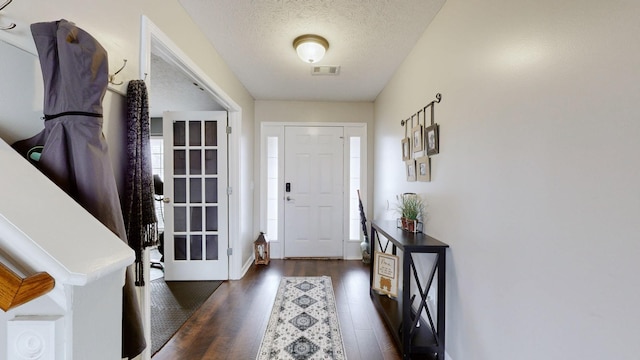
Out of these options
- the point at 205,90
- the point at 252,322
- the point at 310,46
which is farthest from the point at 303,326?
the point at 310,46

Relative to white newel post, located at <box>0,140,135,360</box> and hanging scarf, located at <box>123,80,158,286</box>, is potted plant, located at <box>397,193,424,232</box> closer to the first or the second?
hanging scarf, located at <box>123,80,158,286</box>

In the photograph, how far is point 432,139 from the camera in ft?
6.03

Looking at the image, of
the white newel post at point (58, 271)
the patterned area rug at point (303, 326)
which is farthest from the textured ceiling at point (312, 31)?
the patterned area rug at point (303, 326)

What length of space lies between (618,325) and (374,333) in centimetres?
153

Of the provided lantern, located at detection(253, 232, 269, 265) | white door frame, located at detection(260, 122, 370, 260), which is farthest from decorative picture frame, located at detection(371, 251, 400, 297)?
lantern, located at detection(253, 232, 269, 265)

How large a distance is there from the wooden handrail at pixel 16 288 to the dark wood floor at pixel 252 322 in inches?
66.0

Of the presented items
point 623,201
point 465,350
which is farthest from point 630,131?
point 465,350

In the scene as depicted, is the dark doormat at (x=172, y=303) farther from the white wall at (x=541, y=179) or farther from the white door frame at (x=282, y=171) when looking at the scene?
the white wall at (x=541, y=179)

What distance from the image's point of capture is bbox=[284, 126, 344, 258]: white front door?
3.77 metres

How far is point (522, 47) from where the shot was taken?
1.07m

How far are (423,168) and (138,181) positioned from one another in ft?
6.02

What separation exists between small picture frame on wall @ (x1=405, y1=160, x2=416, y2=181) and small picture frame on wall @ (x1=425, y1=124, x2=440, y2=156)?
27 cm

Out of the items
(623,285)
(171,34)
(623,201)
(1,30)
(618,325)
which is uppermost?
(171,34)

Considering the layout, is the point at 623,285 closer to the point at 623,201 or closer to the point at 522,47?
the point at 623,201
